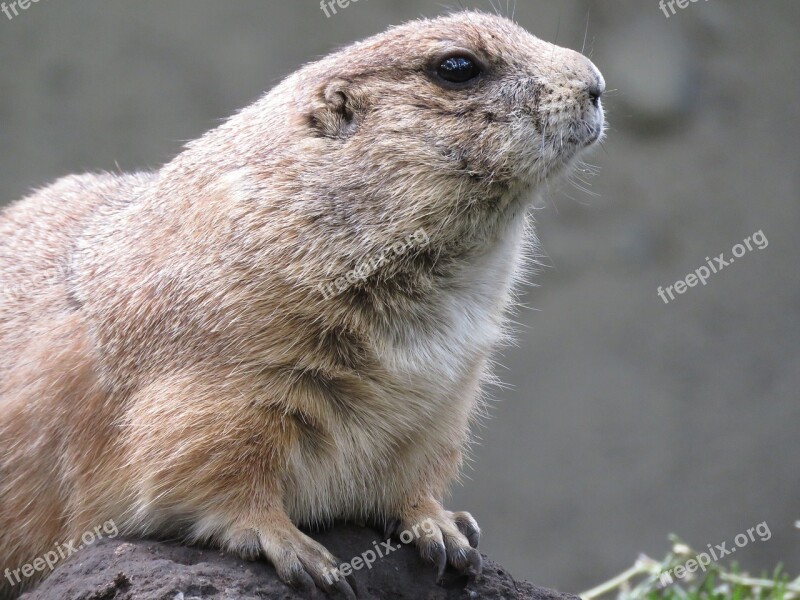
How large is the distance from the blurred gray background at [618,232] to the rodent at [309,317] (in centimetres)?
562

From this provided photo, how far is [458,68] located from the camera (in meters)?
4.25

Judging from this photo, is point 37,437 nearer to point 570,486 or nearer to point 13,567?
point 13,567

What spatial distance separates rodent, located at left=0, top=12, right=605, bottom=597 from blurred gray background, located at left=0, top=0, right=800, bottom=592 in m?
5.62
